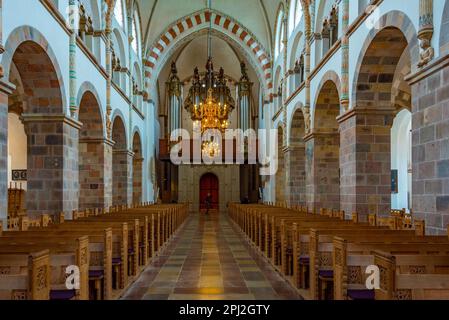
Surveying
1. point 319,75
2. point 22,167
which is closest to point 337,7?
point 319,75

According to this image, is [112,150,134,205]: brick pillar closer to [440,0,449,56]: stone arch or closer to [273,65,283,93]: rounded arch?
[273,65,283,93]: rounded arch

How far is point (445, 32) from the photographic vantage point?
6648mm

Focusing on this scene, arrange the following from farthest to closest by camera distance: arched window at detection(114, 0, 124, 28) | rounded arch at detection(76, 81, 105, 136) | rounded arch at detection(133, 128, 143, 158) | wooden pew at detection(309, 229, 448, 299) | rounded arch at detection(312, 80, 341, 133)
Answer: rounded arch at detection(133, 128, 143, 158)
arched window at detection(114, 0, 124, 28)
rounded arch at detection(312, 80, 341, 133)
rounded arch at detection(76, 81, 105, 136)
wooden pew at detection(309, 229, 448, 299)

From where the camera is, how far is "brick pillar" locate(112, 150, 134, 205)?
62.6ft

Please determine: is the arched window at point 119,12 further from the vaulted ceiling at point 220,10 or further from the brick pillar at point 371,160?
the brick pillar at point 371,160

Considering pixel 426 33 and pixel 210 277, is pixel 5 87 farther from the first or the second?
pixel 426 33

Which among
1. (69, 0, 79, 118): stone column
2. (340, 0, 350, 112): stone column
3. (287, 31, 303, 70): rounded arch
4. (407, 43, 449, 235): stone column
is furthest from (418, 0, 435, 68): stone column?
(287, 31, 303, 70): rounded arch

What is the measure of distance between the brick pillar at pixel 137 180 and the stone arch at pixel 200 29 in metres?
4.19

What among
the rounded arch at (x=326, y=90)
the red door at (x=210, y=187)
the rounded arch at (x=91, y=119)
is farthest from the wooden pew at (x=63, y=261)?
the red door at (x=210, y=187)

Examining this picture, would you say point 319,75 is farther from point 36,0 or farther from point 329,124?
point 36,0

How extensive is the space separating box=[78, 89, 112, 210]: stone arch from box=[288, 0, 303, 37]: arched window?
26.7 feet

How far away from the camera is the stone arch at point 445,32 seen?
6559 mm

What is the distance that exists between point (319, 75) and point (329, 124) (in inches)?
62.3
